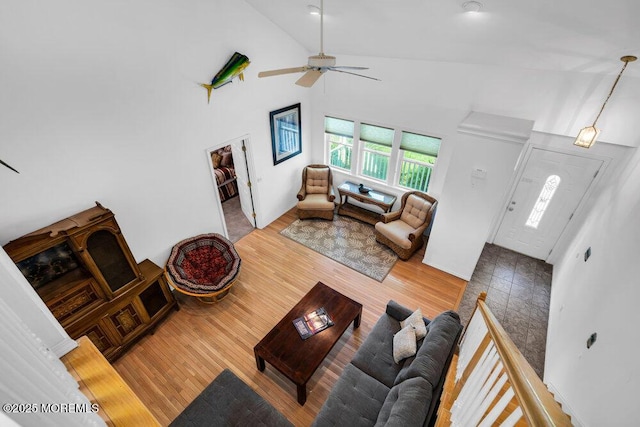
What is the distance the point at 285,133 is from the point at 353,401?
15.7 ft

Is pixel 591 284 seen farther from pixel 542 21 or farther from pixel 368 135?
pixel 368 135

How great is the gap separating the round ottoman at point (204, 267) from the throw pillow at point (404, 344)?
2463mm

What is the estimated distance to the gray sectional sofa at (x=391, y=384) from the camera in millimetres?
2512

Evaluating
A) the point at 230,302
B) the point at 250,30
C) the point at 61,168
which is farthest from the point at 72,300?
the point at 250,30

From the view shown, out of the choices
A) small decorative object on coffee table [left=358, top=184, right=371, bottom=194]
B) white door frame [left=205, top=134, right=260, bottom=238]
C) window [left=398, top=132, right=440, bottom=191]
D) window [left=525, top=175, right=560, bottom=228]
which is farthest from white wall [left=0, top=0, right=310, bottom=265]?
window [left=525, top=175, right=560, bottom=228]

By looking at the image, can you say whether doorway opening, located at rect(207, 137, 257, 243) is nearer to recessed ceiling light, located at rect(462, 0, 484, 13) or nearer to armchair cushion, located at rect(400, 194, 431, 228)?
armchair cushion, located at rect(400, 194, 431, 228)

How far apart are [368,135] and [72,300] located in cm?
532

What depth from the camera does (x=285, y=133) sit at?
603 cm

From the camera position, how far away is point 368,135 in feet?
19.9

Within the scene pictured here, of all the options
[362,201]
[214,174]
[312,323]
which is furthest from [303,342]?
[362,201]

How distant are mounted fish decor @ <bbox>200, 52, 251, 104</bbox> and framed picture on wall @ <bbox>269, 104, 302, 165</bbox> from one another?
1109mm

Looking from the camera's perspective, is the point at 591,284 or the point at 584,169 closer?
the point at 591,284

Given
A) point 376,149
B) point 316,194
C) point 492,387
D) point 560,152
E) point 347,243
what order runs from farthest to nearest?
point 316,194 → point 376,149 → point 347,243 → point 560,152 → point 492,387

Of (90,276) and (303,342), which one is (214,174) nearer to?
(90,276)
